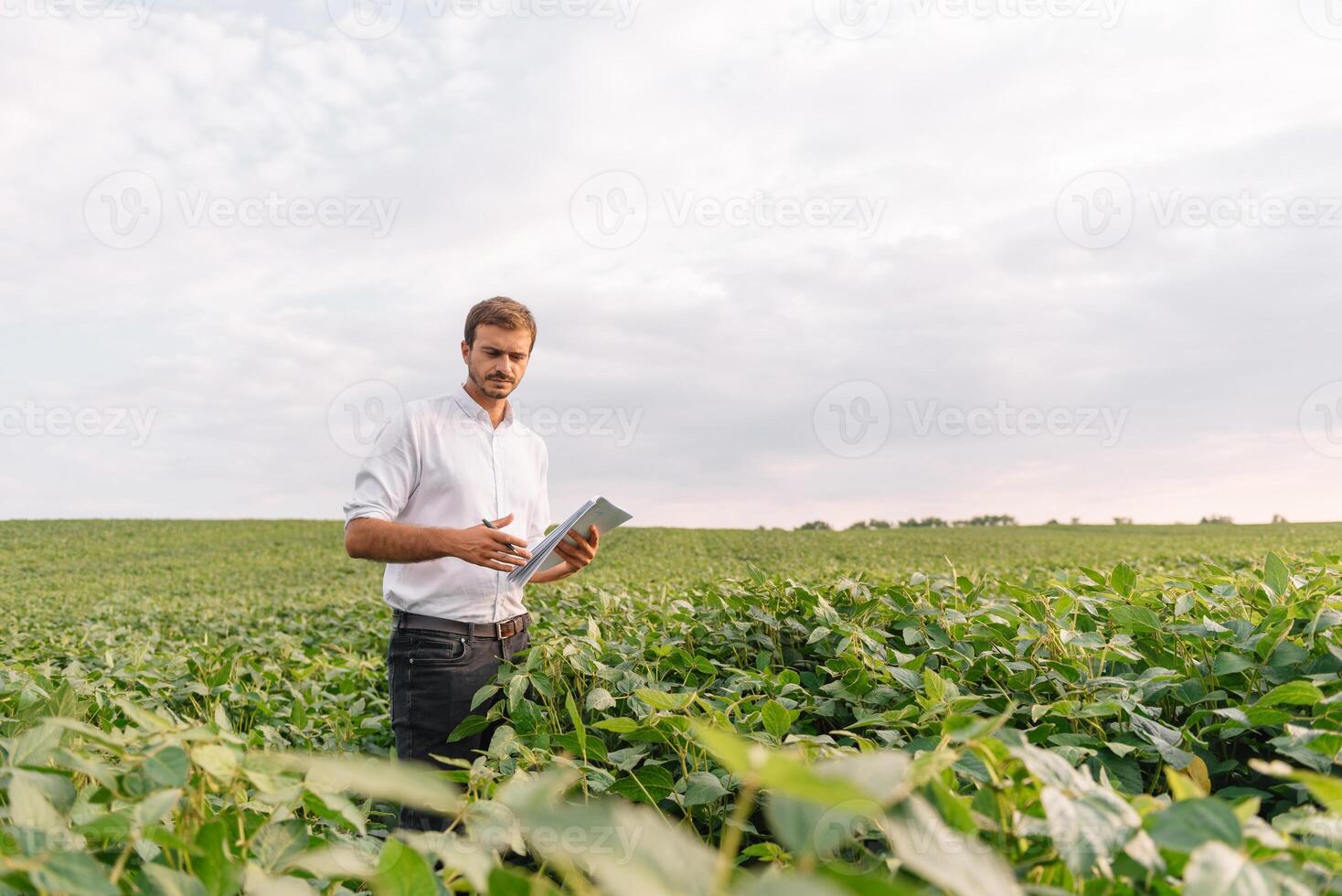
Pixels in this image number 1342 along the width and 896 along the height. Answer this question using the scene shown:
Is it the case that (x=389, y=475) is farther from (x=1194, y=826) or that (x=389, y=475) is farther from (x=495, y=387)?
(x=1194, y=826)

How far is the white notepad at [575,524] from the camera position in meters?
3.48

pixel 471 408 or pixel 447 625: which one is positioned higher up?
pixel 471 408

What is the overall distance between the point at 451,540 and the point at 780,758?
2.79 meters

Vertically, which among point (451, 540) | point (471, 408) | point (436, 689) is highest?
point (471, 408)

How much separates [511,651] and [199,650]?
12.0 feet

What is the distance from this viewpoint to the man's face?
381 centimetres

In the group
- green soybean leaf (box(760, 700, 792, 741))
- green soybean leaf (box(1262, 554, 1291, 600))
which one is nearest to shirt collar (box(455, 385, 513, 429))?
green soybean leaf (box(760, 700, 792, 741))

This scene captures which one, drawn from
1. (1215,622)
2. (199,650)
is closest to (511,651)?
(1215,622)

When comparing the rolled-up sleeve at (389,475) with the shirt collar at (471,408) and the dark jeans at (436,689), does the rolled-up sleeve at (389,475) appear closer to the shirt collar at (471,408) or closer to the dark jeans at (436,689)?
→ the shirt collar at (471,408)

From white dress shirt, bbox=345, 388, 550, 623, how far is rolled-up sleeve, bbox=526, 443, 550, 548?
0.10 m

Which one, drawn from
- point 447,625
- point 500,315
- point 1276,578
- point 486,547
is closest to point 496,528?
point 486,547

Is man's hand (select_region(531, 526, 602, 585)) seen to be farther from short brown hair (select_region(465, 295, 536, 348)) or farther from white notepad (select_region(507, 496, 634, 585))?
short brown hair (select_region(465, 295, 536, 348))

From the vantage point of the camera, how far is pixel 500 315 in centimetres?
377

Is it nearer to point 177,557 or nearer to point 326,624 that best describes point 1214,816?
point 326,624
